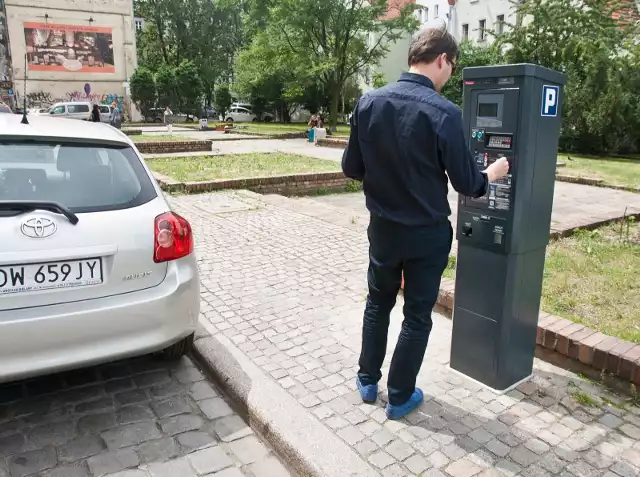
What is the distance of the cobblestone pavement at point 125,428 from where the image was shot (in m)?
2.85

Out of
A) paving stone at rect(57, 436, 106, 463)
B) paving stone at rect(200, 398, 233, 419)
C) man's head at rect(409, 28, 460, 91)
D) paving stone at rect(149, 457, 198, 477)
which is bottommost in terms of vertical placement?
paving stone at rect(149, 457, 198, 477)

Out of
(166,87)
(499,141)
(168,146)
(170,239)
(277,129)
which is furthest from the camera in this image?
(166,87)

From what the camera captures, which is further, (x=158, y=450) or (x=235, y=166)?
(x=235, y=166)

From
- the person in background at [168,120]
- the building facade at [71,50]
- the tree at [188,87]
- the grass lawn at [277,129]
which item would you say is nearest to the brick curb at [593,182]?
the grass lawn at [277,129]

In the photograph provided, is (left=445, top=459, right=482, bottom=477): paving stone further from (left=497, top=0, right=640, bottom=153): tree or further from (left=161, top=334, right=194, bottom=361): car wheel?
(left=497, top=0, right=640, bottom=153): tree

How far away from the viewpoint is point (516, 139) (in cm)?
300

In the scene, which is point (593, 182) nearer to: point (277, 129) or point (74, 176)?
point (74, 176)

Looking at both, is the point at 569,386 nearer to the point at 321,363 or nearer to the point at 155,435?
the point at 321,363

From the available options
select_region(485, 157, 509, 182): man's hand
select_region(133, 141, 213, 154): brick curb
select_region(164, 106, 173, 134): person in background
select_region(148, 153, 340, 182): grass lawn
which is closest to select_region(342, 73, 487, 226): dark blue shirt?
select_region(485, 157, 509, 182): man's hand

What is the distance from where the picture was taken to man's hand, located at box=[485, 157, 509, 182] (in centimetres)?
291

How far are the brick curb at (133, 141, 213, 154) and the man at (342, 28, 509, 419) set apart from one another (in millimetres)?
16171

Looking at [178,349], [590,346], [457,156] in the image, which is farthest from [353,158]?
[590,346]

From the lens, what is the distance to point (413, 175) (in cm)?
271

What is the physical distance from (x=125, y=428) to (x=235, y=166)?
1112 centimetres
